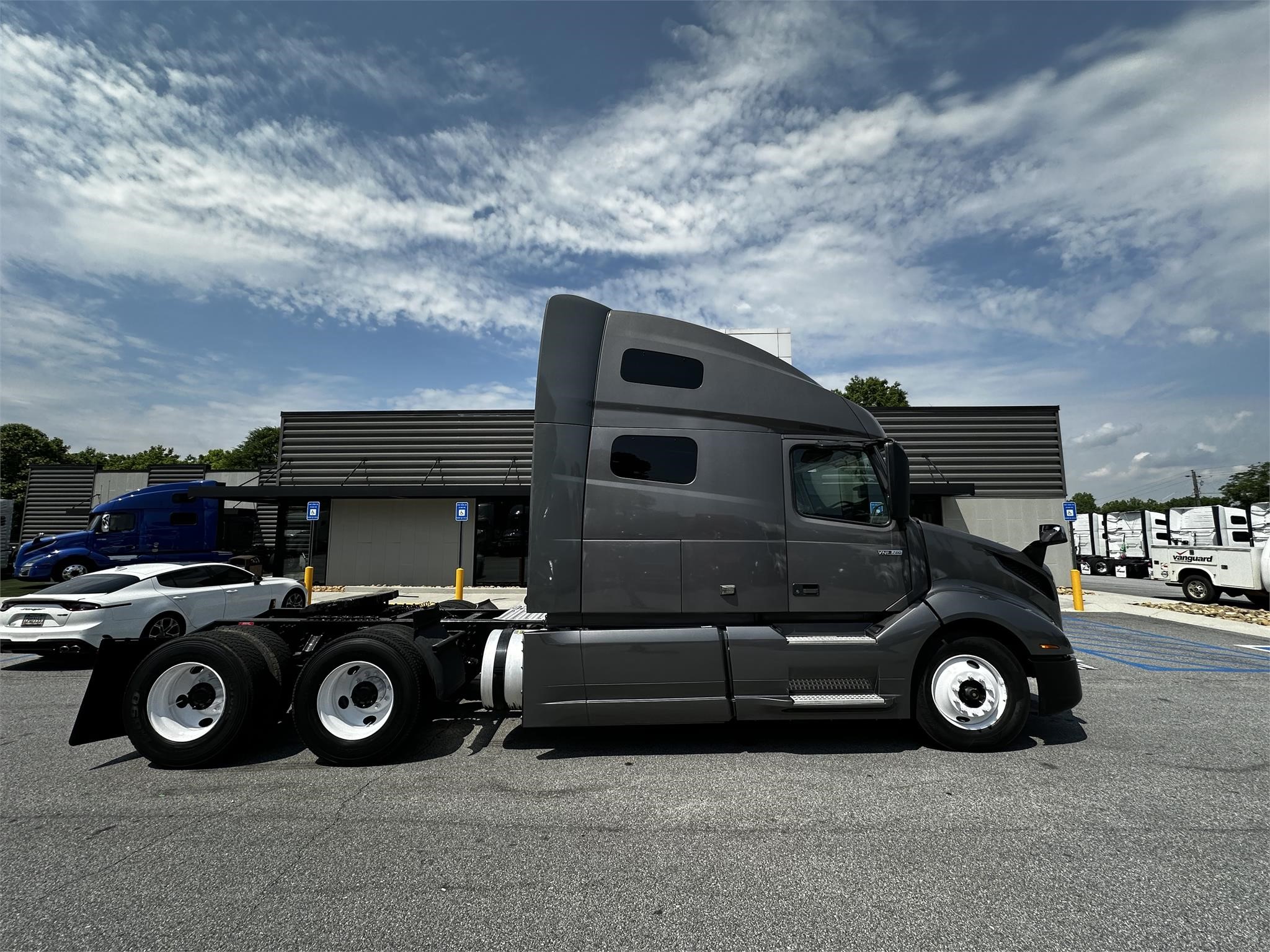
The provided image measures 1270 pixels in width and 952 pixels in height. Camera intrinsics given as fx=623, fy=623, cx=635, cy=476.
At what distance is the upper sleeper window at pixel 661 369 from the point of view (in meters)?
5.16

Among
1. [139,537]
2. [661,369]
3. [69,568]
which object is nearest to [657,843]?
[661,369]

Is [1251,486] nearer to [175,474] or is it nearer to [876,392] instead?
[876,392]

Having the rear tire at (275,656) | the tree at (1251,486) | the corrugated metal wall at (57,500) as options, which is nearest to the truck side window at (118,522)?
the corrugated metal wall at (57,500)

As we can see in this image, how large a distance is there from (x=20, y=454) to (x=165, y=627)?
2230 inches

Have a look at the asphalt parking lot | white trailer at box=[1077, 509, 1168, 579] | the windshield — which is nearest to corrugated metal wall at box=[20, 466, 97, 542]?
the windshield

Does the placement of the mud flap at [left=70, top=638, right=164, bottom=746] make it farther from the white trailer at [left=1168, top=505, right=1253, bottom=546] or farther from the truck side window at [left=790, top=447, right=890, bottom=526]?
the white trailer at [left=1168, top=505, right=1253, bottom=546]

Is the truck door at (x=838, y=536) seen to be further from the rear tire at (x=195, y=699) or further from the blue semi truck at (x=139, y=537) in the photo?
the blue semi truck at (x=139, y=537)

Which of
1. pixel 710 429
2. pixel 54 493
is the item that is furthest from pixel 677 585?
pixel 54 493

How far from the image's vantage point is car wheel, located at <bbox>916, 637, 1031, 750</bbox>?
486 centimetres

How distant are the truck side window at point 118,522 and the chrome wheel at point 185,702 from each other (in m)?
17.6

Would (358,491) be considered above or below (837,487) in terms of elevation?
above

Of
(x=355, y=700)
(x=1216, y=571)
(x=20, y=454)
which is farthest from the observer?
(x=20, y=454)

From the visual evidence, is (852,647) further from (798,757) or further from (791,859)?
(791,859)

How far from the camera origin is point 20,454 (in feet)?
156
